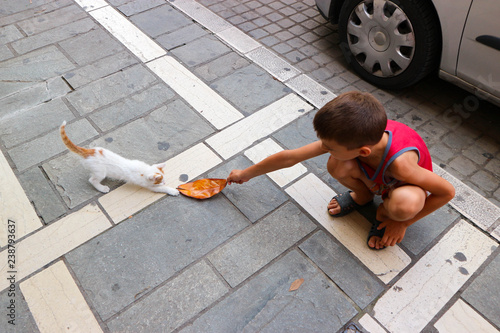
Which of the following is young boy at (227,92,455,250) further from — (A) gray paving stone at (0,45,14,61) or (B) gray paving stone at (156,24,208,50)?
(A) gray paving stone at (0,45,14,61)

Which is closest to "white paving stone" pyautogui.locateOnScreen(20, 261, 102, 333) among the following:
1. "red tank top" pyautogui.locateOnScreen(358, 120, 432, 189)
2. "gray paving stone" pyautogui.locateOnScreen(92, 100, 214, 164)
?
"gray paving stone" pyautogui.locateOnScreen(92, 100, 214, 164)

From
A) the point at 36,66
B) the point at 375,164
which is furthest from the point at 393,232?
the point at 36,66

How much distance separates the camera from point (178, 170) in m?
2.96

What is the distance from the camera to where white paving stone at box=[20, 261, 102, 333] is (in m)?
2.13

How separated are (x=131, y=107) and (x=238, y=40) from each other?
152cm

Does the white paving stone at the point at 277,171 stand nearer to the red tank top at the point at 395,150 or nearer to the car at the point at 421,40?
the red tank top at the point at 395,150

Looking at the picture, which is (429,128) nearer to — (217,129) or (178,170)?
(217,129)

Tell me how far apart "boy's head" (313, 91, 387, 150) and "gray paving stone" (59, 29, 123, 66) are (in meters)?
2.95

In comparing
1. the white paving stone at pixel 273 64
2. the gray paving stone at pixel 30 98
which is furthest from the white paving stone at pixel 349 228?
the gray paving stone at pixel 30 98

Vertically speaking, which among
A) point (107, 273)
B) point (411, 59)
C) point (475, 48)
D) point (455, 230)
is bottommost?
point (455, 230)

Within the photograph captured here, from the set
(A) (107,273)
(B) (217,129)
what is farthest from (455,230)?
(A) (107,273)

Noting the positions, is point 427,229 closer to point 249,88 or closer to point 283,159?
point 283,159

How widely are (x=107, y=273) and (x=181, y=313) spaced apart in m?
0.55

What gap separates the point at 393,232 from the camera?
96.1 inches
